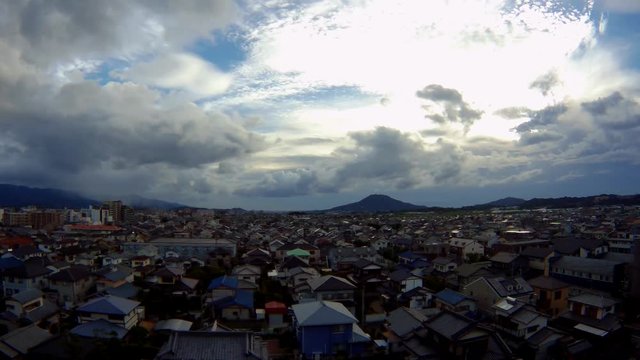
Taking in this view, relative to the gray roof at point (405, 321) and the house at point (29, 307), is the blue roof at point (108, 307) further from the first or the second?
the gray roof at point (405, 321)

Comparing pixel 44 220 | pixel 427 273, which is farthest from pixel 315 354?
pixel 44 220

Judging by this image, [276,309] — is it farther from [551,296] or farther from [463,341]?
[551,296]

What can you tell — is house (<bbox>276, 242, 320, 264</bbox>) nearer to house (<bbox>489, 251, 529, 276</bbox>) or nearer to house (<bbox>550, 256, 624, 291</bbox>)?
house (<bbox>489, 251, 529, 276</bbox>)

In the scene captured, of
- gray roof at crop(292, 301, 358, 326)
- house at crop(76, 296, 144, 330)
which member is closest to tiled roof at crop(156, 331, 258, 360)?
gray roof at crop(292, 301, 358, 326)

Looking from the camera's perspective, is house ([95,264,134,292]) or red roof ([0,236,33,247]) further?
red roof ([0,236,33,247])

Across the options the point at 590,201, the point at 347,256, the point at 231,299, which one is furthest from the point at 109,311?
the point at 590,201

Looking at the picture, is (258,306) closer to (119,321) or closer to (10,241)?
(119,321)
